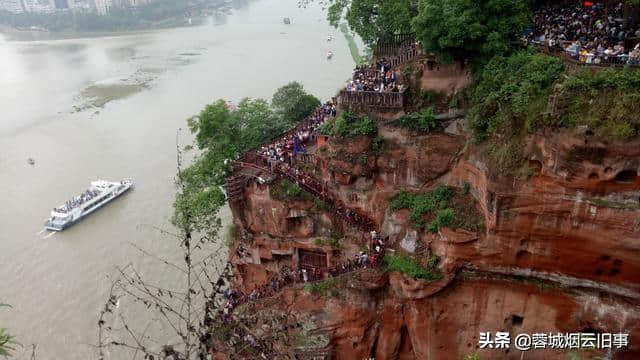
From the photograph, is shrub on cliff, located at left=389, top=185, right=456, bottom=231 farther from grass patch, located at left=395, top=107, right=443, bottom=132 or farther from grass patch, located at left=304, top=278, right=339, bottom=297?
grass patch, located at left=304, top=278, right=339, bottom=297

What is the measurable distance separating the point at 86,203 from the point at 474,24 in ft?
106

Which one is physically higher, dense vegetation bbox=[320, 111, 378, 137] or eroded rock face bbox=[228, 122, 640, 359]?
dense vegetation bbox=[320, 111, 378, 137]

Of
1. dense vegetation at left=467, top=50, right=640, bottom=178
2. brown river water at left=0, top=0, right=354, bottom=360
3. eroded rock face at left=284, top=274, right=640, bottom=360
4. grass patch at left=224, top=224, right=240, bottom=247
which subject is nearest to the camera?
dense vegetation at left=467, top=50, right=640, bottom=178

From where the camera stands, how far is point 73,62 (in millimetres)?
80500

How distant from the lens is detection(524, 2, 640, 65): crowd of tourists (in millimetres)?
14750

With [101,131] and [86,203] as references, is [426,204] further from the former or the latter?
[101,131]

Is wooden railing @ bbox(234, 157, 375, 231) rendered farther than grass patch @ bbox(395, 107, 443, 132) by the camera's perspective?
Yes

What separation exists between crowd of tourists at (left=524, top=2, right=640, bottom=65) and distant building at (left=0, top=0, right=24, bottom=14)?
132 metres

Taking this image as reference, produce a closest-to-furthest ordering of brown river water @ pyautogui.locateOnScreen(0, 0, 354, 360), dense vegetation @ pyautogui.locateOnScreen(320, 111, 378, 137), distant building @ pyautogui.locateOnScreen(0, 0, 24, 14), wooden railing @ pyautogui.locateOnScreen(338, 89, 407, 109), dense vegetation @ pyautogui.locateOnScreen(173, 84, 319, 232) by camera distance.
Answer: wooden railing @ pyautogui.locateOnScreen(338, 89, 407, 109) → dense vegetation @ pyautogui.locateOnScreen(320, 111, 378, 137) → dense vegetation @ pyautogui.locateOnScreen(173, 84, 319, 232) → brown river water @ pyautogui.locateOnScreen(0, 0, 354, 360) → distant building @ pyautogui.locateOnScreen(0, 0, 24, 14)

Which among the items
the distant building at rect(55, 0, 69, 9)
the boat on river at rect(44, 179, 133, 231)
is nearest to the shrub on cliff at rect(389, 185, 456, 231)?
the boat on river at rect(44, 179, 133, 231)

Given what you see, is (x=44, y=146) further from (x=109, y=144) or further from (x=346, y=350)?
(x=346, y=350)

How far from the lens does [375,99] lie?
1961 cm

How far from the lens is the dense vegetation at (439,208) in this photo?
17391 millimetres

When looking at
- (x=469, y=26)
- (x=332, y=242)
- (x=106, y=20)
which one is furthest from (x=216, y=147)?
(x=106, y=20)
